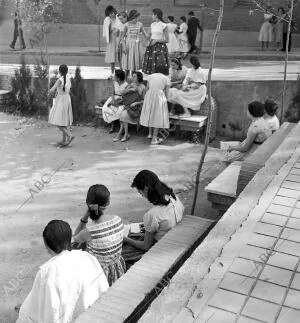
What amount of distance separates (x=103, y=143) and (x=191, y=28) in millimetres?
7025

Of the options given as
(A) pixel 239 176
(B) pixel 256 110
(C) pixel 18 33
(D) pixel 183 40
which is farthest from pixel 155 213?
(C) pixel 18 33

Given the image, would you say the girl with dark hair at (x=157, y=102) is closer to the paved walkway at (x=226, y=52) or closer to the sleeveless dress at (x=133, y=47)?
the sleeveless dress at (x=133, y=47)

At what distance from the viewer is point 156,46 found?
1019 centimetres

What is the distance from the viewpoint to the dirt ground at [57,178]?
5273 mm

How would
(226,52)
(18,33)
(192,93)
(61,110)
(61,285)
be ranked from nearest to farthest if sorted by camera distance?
(61,285)
(61,110)
(192,93)
(226,52)
(18,33)

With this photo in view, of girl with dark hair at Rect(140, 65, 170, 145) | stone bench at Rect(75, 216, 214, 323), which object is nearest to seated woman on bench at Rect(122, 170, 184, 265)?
stone bench at Rect(75, 216, 214, 323)

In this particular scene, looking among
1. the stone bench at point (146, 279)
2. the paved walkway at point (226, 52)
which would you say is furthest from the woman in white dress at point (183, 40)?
the stone bench at point (146, 279)

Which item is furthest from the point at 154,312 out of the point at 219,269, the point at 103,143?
the point at 103,143

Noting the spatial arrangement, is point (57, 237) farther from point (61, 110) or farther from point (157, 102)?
point (157, 102)

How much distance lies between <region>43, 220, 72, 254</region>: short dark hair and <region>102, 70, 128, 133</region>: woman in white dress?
6.37 metres

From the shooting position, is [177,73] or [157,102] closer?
[157,102]

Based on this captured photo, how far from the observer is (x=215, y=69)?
12898 millimetres

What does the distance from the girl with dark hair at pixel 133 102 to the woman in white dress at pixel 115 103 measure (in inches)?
4.2

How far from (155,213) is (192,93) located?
17.4ft
